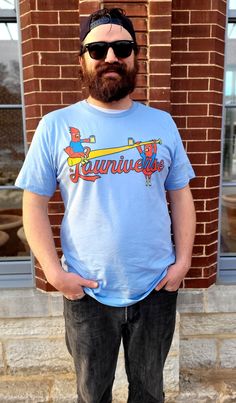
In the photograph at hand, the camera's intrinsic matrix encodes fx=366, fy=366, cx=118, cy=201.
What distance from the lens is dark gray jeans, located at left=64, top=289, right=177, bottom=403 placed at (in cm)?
158

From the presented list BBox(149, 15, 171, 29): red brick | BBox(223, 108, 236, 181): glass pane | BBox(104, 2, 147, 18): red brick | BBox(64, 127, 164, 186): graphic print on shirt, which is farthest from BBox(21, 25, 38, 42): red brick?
BBox(223, 108, 236, 181): glass pane

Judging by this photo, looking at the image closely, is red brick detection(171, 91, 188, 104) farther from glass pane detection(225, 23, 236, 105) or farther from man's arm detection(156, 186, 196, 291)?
man's arm detection(156, 186, 196, 291)

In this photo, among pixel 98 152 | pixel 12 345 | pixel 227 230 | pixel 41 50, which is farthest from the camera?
pixel 227 230

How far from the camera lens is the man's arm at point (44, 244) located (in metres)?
1.50

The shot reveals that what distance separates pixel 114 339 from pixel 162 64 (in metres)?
1.51

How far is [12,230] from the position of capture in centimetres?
275

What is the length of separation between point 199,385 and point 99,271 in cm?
154

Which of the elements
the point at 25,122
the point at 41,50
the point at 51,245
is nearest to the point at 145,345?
the point at 51,245

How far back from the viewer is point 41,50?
2.14 metres

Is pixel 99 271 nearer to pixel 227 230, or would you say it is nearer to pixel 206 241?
pixel 206 241

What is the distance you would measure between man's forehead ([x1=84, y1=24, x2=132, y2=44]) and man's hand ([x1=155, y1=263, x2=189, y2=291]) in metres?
0.99

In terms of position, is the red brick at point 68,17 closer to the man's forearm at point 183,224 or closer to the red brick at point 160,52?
the red brick at point 160,52

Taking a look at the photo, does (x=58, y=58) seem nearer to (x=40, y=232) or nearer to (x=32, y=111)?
(x=32, y=111)

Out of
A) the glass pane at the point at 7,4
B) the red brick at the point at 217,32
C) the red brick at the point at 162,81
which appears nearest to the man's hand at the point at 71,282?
the red brick at the point at 162,81
